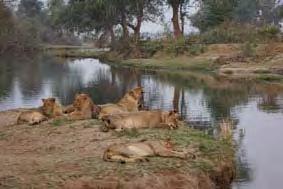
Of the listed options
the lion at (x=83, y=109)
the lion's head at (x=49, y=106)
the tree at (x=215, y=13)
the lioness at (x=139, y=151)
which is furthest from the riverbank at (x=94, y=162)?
the tree at (x=215, y=13)

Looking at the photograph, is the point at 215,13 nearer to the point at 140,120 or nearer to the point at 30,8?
the point at 140,120

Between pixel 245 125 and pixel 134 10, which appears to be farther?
pixel 134 10

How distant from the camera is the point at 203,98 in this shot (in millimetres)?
24812

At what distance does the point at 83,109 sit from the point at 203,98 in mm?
10284

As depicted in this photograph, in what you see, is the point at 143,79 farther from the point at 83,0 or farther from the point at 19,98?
the point at 83,0

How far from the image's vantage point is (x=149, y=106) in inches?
867

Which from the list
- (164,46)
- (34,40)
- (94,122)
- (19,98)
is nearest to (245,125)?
(94,122)

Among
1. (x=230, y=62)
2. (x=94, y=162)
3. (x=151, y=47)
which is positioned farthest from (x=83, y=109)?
(x=151, y=47)

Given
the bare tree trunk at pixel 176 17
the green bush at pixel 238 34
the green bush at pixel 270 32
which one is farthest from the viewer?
the bare tree trunk at pixel 176 17

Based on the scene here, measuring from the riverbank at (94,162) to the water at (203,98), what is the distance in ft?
2.46

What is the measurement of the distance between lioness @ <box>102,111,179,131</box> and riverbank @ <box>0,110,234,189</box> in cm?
31

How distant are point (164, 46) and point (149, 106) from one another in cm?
2905

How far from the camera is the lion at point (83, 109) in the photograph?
1514 cm

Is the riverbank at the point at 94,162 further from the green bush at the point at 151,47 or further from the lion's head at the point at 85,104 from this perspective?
the green bush at the point at 151,47
